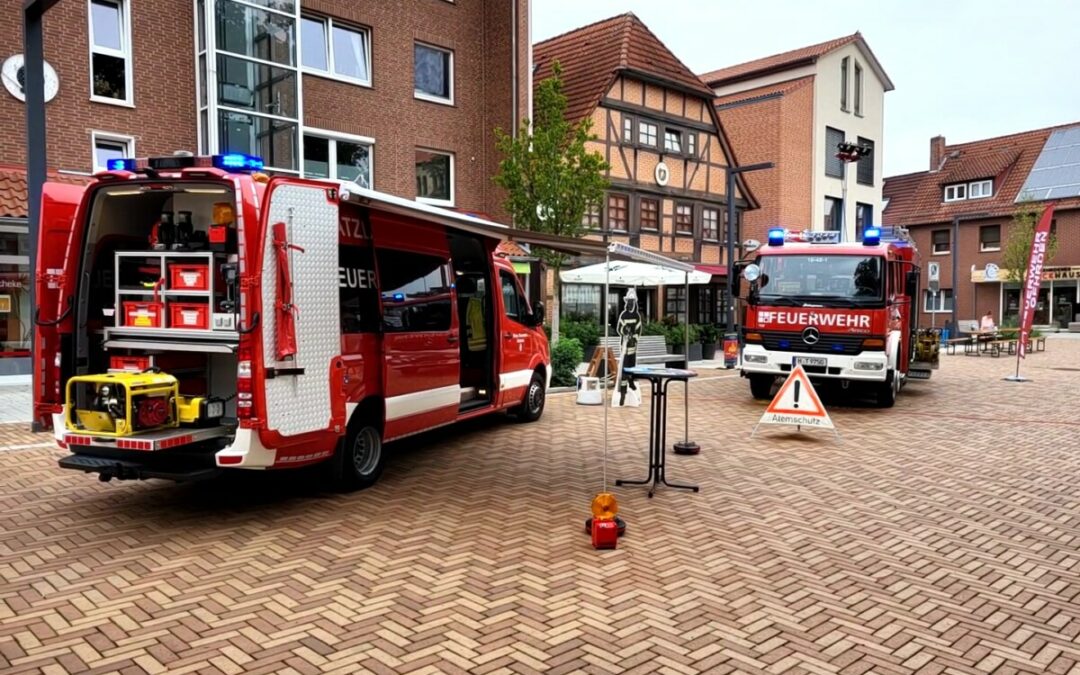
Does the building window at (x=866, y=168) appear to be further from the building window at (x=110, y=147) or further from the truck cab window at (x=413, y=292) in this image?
the truck cab window at (x=413, y=292)

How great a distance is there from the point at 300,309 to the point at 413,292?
1.84m

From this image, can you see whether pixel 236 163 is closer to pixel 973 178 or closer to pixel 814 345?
pixel 814 345

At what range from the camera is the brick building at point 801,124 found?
3341 cm

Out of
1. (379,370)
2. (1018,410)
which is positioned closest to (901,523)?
(379,370)

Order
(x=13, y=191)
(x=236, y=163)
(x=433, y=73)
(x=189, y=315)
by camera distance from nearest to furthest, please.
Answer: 1. (x=236, y=163)
2. (x=189, y=315)
3. (x=13, y=191)
4. (x=433, y=73)

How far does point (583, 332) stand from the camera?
2095 centimetres

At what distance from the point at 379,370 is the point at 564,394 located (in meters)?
7.91

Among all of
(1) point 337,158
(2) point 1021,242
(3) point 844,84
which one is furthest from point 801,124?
(1) point 337,158

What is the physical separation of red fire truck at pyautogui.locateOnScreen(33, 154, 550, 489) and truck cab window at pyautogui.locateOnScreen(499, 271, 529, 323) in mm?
2686

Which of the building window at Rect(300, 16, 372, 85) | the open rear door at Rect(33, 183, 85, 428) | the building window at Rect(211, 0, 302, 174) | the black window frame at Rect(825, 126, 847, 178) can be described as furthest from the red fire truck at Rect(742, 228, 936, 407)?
the black window frame at Rect(825, 126, 847, 178)

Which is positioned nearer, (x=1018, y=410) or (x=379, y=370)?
(x=379, y=370)

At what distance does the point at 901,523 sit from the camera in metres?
6.36

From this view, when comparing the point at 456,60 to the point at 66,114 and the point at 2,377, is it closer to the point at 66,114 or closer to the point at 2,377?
the point at 66,114

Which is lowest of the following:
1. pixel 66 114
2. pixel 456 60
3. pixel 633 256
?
pixel 633 256
